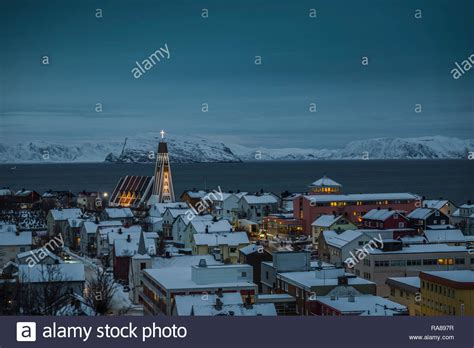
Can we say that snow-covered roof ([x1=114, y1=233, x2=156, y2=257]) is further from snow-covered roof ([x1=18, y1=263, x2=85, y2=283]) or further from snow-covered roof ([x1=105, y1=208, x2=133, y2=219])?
snow-covered roof ([x1=105, y1=208, x2=133, y2=219])

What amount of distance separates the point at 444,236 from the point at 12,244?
7226 mm

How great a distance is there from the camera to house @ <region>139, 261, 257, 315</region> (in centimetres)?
826

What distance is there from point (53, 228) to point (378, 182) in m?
28.6

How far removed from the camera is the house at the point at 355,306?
7.00 m

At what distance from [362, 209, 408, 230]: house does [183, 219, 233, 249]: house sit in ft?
10.4

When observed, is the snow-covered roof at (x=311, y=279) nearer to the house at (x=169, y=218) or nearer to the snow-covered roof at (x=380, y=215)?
the snow-covered roof at (x=380, y=215)

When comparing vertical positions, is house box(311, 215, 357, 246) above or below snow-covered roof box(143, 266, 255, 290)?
above

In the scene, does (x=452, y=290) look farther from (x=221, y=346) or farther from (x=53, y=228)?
(x=53, y=228)

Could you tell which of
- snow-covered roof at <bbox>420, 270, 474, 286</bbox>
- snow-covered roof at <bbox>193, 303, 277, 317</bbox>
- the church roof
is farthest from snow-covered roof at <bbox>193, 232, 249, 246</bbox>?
the church roof

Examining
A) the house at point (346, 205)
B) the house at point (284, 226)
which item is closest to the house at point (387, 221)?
the house at point (346, 205)

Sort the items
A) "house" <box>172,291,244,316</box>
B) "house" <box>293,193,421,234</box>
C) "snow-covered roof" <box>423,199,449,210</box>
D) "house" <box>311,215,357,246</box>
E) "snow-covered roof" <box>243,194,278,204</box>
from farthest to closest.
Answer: "snow-covered roof" <box>243,194,278,204</box> < "snow-covered roof" <box>423,199,449,210</box> < "house" <box>293,193,421,234</box> < "house" <box>311,215,357,246</box> < "house" <box>172,291,244,316</box>

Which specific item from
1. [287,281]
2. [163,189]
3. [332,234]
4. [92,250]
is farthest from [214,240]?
[163,189]

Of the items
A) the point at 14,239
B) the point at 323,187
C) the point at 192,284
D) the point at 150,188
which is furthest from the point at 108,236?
the point at 150,188

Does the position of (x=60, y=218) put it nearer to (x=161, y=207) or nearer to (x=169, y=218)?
(x=169, y=218)
